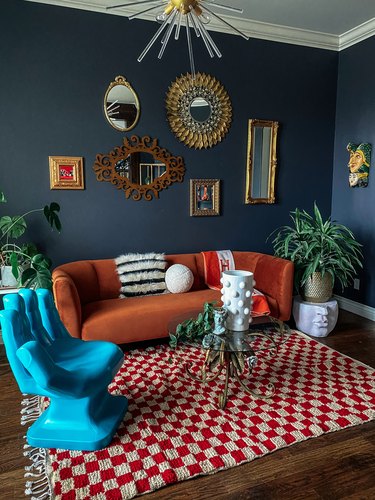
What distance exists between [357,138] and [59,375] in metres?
3.77

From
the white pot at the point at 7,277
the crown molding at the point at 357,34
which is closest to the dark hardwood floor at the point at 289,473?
the white pot at the point at 7,277

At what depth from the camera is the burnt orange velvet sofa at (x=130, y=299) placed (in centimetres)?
276

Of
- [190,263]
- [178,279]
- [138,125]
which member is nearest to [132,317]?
[178,279]

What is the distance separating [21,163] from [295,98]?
2.92 m

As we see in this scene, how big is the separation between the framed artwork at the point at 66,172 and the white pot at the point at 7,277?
84 cm

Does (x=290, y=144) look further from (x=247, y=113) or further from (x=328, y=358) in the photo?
(x=328, y=358)

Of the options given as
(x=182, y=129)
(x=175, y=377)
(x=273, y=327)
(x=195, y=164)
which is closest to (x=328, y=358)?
(x=273, y=327)

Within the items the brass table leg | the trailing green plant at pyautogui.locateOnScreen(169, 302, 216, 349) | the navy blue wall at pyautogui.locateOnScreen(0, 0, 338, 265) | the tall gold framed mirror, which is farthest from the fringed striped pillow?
the tall gold framed mirror

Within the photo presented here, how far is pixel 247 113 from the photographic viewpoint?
391 cm

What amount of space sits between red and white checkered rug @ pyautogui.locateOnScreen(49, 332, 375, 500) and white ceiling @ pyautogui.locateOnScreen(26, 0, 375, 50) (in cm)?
303

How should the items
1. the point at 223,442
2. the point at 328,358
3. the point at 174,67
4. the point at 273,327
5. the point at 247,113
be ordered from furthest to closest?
1. the point at 247,113
2. the point at 174,67
3. the point at 328,358
4. the point at 273,327
5. the point at 223,442

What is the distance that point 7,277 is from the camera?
2967mm

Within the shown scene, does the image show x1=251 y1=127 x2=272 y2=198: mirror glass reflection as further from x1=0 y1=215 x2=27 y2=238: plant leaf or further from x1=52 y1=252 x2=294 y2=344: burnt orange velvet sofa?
x1=0 y1=215 x2=27 y2=238: plant leaf

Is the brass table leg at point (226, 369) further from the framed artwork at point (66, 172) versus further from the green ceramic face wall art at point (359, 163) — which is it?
the green ceramic face wall art at point (359, 163)
